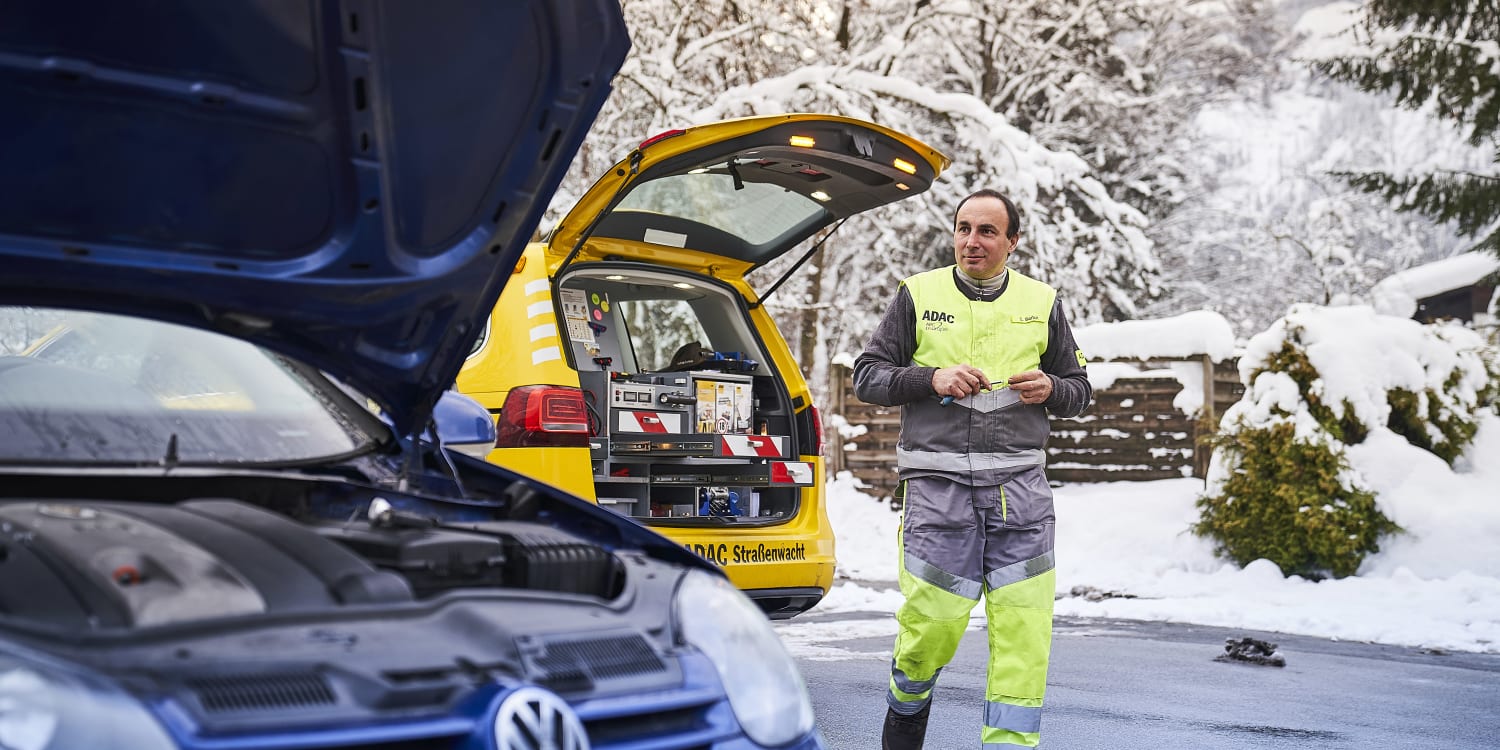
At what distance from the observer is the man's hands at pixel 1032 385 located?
4207 millimetres

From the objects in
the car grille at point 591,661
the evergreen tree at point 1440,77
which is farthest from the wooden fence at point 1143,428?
the car grille at point 591,661

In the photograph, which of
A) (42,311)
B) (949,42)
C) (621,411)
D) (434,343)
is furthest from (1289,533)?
(949,42)

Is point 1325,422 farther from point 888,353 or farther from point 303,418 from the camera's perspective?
point 303,418

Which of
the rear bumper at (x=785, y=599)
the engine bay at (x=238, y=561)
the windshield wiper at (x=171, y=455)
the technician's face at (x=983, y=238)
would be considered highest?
the technician's face at (x=983, y=238)

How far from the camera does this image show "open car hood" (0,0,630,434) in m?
2.52

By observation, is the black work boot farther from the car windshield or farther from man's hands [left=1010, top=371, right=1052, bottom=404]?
the car windshield

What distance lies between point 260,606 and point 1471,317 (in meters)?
33.9

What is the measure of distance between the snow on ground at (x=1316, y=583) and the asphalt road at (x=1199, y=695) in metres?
0.46

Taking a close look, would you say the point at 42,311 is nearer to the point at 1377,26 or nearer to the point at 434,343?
the point at 434,343

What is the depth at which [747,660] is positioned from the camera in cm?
229

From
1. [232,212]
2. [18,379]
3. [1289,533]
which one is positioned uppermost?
[232,212]

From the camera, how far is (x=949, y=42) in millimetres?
20500

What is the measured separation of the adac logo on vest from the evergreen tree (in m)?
13.0

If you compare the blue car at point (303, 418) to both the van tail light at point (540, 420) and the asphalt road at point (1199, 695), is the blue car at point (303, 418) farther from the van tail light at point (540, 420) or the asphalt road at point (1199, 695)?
the asphalt road at point (1199, 695)
